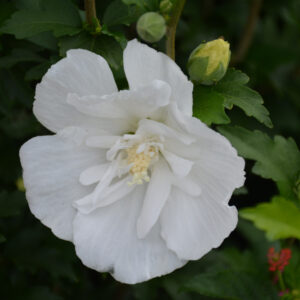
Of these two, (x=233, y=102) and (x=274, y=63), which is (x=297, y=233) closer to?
(x=233, y=102)

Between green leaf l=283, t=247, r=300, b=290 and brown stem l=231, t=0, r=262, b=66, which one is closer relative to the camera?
green leaf l=283, t=247, r=300, b=290

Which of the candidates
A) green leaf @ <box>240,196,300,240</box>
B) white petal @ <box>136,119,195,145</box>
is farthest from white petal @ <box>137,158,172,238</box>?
green leaf @ <box>240,196,300,240</box>

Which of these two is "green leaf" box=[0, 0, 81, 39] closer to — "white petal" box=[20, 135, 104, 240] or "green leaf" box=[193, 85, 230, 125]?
"white petal" box=[20, 135, 104, 240]

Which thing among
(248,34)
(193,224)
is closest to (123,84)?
(193,224)

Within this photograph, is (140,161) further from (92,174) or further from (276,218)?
(276,218)

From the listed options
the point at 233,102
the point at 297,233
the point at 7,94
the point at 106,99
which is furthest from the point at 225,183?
the point at 7,94

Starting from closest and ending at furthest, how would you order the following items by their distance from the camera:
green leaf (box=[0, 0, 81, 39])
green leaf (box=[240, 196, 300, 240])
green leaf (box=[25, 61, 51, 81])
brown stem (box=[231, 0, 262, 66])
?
1. green leaf (box=[240, 196, 300, 240])
2. green leaf (box=[0, 0, 81, 39])
3. green leaf (box=[25, 61, 51, 81])
4. brown stem (box=[231, 0, 262, 66])
